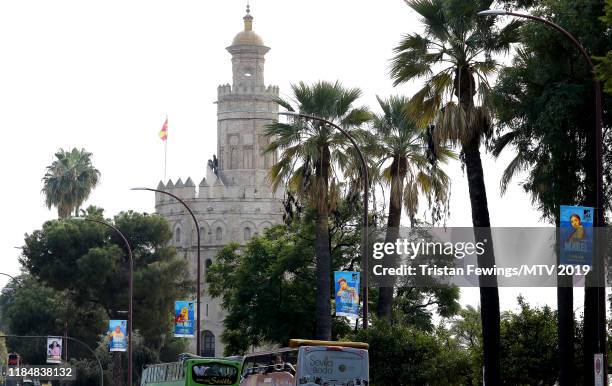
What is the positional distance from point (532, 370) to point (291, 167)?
12031 mm

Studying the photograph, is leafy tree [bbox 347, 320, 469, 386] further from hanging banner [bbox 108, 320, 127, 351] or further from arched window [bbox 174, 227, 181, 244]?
arched window [bbox 174, 227, 181, 244]

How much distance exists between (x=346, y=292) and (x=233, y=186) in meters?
115

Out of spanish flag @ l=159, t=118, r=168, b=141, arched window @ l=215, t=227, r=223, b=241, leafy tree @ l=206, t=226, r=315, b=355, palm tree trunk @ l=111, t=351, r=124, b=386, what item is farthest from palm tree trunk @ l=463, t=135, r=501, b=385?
arched window @ l=215, t=227, r=223, b=241

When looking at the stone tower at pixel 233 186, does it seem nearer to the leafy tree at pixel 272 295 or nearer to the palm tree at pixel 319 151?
the leafy tree at pixel 272 295

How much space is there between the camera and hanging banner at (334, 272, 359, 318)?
47844 millimetres

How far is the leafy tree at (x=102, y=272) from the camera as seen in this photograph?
108188mm

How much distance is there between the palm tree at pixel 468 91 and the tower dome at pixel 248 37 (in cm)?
11947

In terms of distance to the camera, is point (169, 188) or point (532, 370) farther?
point (169, 188)

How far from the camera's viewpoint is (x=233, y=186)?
16250 centimetres

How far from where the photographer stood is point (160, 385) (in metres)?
54.9

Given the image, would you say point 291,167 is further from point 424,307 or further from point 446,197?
point 424,307

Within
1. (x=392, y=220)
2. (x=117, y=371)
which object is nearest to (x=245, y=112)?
(x=117, y=371)

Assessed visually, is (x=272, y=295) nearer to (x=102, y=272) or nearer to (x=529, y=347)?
(x=529, y=347)

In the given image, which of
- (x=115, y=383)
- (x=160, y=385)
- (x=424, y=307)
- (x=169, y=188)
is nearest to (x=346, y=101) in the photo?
(x=160, y=385)
